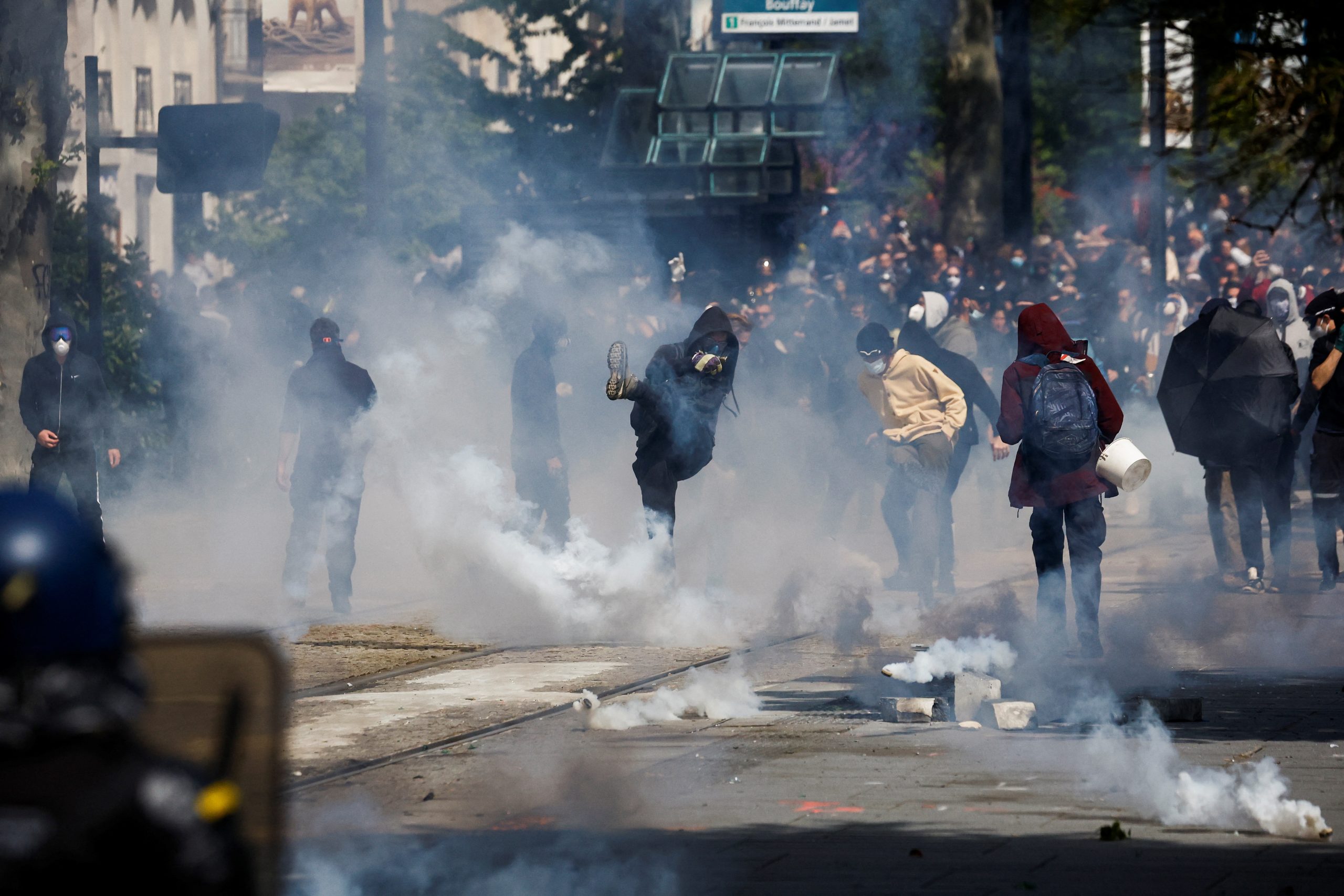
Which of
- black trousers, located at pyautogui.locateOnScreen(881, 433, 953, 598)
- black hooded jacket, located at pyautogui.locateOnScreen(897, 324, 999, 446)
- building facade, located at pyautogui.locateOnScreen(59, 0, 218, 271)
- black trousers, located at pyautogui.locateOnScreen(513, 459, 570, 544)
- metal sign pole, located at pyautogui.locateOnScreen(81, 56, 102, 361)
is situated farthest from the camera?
building facade, located at pyautogui.locateOnScreen(59, 0, 218, 271)

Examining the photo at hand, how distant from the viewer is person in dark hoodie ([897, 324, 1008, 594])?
10.6m

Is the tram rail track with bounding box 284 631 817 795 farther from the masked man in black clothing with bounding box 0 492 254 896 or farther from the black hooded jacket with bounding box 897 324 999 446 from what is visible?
the masked man in black clothing with bounding box 0 492 254 896

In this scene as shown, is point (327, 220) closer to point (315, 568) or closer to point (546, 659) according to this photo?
point (315, 568)

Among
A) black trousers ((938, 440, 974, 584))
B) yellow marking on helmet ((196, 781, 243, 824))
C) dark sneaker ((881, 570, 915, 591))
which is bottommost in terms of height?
dark sneaker ((881, 570, 915, 591))

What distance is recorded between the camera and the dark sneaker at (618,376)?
9219 mm

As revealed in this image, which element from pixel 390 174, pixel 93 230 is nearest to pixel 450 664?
pixel 93 230

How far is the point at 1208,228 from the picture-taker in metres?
19.3

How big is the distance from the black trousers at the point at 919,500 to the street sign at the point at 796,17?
10256 mm

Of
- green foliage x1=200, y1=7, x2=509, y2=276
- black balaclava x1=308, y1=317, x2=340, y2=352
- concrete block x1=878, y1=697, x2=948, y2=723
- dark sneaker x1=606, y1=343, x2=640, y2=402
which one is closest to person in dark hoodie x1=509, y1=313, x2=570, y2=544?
black balaclava x1=308, y1=317, x2=340, y2=352

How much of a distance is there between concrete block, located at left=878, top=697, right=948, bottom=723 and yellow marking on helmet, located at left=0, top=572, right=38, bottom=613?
5.11m

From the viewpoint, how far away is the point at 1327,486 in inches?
416

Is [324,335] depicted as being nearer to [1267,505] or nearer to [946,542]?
[946,542]

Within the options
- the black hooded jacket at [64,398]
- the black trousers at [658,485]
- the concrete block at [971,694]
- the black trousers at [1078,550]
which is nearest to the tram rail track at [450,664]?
the black trousers at [658,485]

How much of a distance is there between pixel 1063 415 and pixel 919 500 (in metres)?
2.99
